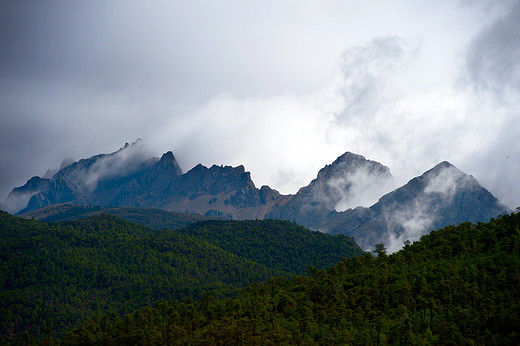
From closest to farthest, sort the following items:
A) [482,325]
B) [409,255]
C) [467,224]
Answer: [482,325] → [409,255] → [467,224]

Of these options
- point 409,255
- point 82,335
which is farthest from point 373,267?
point 82,335

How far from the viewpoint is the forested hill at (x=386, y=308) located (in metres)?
112

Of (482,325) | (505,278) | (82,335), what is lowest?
(482,325)

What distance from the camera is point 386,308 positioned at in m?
133

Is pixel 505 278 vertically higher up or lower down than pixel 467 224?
lower down

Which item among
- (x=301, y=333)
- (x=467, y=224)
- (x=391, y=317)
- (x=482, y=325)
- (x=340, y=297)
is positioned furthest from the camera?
(x=467, y=224)

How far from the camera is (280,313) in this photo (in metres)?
141

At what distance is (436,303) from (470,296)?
894cm

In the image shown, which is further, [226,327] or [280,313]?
[280,313]

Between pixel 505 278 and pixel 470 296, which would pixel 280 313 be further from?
pixel 505 278

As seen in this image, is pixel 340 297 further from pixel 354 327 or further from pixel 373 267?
pixel 373 267

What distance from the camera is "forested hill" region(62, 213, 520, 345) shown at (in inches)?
4412

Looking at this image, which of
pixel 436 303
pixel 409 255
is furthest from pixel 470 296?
pixel 409 255

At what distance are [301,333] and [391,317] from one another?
25919 millimetres
